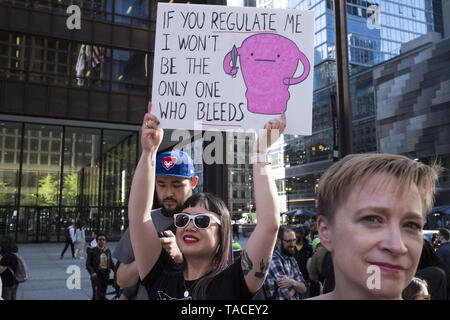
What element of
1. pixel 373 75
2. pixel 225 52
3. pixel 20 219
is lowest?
pixel 20 219

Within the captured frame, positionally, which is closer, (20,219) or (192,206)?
(192,206)

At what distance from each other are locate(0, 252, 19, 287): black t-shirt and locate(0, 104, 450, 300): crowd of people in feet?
17.2

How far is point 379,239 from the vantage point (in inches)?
51.6

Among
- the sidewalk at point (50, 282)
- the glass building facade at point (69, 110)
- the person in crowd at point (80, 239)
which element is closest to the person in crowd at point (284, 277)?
the sidewalk at point (50, 282)

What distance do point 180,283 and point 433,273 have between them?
218cm

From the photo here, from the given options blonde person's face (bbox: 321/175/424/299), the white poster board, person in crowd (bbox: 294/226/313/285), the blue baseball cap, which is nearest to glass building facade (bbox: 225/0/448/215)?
person in crowd (bbox: 294/226/313/285)

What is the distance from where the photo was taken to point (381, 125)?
5481cm

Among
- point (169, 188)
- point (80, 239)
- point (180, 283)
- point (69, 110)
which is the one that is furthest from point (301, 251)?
point (69, 110)

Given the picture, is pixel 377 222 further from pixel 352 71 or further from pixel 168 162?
pixel 352 71

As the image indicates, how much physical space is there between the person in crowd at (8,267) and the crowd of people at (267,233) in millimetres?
5217

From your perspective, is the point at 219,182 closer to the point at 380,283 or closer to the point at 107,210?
the point at 380,283

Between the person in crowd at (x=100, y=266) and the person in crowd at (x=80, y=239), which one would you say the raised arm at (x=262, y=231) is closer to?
the person in crowd at (x=100, y=266)

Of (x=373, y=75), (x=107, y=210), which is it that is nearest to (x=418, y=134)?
(x=373, y=75)

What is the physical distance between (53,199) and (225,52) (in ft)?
85.7
